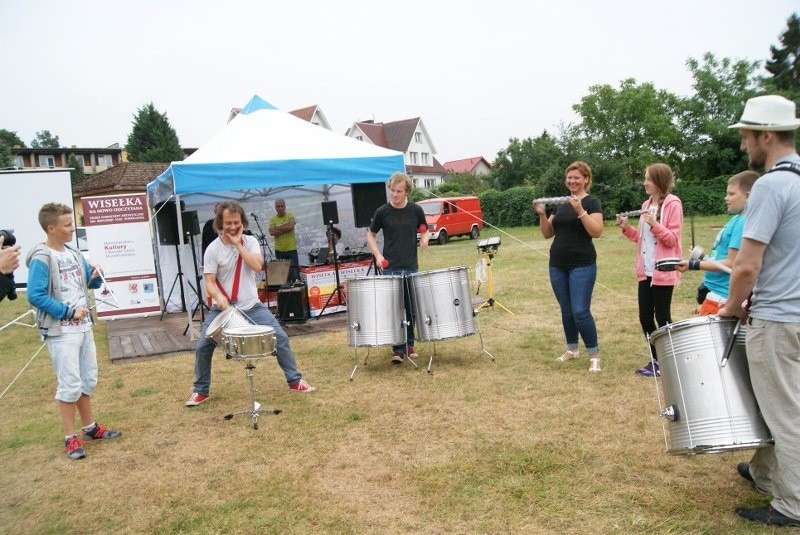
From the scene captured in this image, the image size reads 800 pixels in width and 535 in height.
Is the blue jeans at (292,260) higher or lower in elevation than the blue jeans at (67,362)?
higher

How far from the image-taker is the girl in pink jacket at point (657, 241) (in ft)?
16.1

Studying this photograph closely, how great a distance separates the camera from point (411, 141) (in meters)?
54.1

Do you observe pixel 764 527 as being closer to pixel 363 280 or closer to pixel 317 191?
pixel 363 280

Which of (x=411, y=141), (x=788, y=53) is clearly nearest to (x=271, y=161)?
(x=411, y=141)

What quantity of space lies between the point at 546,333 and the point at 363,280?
2.70 m

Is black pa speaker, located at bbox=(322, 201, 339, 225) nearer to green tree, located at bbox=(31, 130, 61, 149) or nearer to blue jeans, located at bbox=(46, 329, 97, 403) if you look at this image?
blue jeans, located at bbox=(46, 329, 97, 403)

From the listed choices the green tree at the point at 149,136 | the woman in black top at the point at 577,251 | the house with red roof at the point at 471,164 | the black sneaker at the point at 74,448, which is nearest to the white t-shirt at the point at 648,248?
the woman in black top at the point at 577,251

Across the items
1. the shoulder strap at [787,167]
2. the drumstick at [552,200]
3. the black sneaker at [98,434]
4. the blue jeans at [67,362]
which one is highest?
the drumstick at [552,200]

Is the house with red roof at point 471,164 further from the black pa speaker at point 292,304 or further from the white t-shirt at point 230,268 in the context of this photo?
the white t-shirt at point 230,268

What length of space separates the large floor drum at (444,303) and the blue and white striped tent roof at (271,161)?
3.15 meters

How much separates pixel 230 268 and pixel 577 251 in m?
2.99

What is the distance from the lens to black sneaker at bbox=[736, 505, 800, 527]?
2.67 metres

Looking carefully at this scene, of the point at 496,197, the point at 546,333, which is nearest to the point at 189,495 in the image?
the point at 546,333

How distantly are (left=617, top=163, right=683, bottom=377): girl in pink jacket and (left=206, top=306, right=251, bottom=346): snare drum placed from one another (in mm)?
3117
